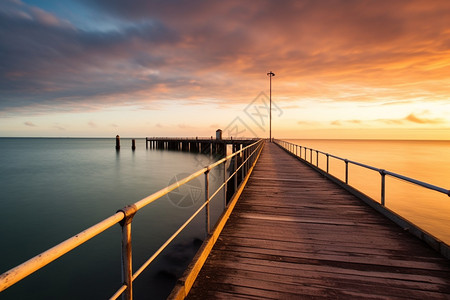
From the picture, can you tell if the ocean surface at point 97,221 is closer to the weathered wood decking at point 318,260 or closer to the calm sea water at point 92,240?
the calm sea water at point 92,240

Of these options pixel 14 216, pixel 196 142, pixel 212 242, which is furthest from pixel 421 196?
pixel 196 142

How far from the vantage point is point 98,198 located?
17.0m

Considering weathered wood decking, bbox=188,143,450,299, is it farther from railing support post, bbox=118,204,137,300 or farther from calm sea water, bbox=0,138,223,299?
calm sea water, bbox=0,138,223,299

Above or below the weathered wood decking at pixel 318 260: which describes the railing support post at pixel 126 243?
above

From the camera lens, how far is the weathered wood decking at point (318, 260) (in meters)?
2.57

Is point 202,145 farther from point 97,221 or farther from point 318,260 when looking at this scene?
point 318,260

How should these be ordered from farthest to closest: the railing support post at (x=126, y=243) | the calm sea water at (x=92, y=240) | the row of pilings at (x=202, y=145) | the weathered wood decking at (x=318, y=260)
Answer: the row of pilings at (x=202, y=145) → the calm sea water at (x=92, y=240) → the weathered wood decking at (x=318, y=260) → the railing support post at (x=126, y=243)

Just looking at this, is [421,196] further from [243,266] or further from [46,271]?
[46,271]

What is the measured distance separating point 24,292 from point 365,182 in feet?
82.0

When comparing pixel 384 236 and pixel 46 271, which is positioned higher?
pixel 384 236

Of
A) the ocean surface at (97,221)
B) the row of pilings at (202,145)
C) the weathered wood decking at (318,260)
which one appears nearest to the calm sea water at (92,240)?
the ocean surface at (97,221)

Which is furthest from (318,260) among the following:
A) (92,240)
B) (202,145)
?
(202,145)

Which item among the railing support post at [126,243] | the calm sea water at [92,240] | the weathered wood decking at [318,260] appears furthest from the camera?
the calm sea water at [92,240]

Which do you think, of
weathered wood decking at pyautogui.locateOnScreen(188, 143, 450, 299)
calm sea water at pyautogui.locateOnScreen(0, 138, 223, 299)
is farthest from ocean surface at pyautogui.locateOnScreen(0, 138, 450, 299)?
→ weathered wood decking at pyautogui.locateOnScreen(188, 143, 450, 299)
